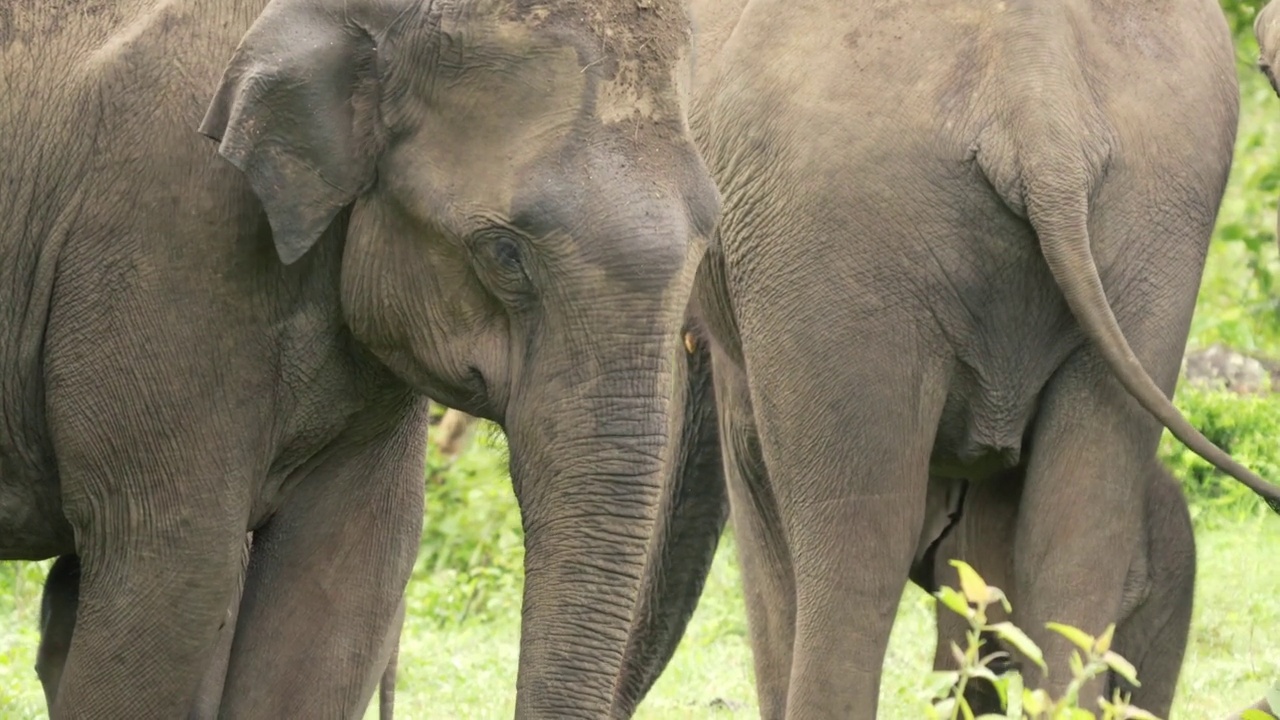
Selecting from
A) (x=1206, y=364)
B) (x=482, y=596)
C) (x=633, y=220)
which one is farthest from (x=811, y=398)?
(x=1206, y=364)

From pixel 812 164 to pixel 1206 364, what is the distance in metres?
6.79

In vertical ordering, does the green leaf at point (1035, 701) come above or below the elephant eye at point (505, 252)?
below

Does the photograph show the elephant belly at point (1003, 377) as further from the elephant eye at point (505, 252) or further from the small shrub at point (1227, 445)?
the small shrub at point (1227, 445)

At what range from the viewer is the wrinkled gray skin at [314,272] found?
355 centimetres

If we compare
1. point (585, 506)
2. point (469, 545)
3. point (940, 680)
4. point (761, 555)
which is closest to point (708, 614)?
point (469, 545)

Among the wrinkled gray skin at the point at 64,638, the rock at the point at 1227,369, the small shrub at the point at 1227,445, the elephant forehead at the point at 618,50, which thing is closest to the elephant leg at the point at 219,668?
the wrinkled gray skin at the point at 64,638

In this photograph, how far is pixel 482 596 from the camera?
7781 millimetres

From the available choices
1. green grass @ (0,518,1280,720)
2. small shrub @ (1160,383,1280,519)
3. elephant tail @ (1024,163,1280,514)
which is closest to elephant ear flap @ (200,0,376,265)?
elephant tail @ (1024,163,1280,514)

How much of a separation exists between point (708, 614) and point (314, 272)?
167 inches

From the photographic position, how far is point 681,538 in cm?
579

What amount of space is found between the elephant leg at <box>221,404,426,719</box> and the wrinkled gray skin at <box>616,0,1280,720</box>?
2.42 feet

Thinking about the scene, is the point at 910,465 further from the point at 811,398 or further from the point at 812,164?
the point at 812,164

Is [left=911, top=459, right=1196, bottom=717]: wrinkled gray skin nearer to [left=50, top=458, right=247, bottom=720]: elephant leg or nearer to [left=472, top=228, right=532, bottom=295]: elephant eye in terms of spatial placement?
[left=472, top=228, right=532, bottom=295]: elephant eye

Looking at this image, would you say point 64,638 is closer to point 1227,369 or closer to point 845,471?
point 845,471
